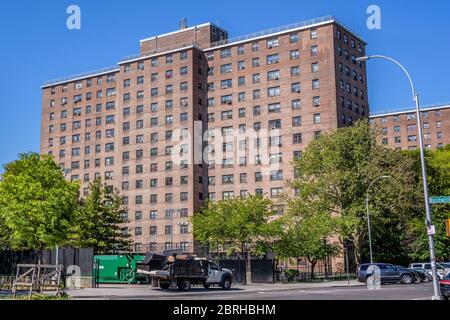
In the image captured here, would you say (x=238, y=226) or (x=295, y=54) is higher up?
(x=295, y=54)

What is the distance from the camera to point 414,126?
132 m

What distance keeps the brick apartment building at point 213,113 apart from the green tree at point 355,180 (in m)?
19.3

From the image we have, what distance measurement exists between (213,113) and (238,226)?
44.1 meters

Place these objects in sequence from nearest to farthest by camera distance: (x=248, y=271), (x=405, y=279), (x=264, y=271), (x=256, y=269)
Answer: (x=405, y=279), (x=248, y=271), (x=264, y=271), (x=256, y=269)

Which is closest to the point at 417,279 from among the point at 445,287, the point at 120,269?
the point at 445,287

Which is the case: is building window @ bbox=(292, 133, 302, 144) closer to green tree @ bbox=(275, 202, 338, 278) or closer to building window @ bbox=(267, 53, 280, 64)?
building window @ bbox=(267, 53, 280, 64)

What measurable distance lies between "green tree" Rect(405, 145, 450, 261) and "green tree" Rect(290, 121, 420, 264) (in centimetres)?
523

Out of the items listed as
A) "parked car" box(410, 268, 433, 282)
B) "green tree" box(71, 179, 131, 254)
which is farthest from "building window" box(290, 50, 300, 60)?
"parked car" box(410, 268, 433, 282)

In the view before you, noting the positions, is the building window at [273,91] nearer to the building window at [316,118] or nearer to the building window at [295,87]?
the building window at [295,87]

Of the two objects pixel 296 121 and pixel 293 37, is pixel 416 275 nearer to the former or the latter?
pixel 296 121

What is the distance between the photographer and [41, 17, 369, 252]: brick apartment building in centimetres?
8512

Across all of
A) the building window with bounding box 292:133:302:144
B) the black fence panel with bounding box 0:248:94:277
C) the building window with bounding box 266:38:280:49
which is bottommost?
the black fence panel with bounding box 0:248:94:277

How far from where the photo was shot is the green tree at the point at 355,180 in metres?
58.3
